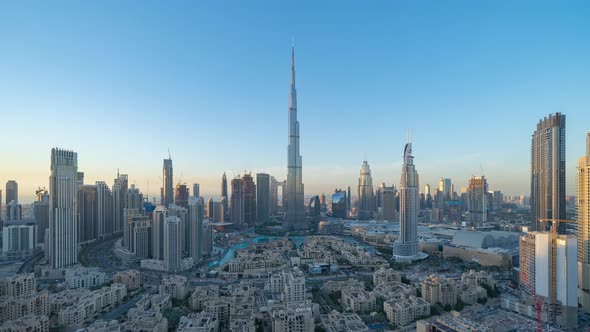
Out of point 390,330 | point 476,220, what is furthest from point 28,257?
point 476,220

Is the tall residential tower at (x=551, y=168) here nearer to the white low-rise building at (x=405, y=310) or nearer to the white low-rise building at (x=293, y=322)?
the white low-rise building at (x=405, y=310)

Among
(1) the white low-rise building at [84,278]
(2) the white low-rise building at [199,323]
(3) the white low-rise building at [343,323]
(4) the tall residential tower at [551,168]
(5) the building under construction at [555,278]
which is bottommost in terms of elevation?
(1) the white low-rise building at [84,278]

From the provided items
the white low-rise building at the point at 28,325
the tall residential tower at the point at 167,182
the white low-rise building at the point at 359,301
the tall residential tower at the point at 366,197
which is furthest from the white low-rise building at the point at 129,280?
the tall residential tower at the point at 366,197

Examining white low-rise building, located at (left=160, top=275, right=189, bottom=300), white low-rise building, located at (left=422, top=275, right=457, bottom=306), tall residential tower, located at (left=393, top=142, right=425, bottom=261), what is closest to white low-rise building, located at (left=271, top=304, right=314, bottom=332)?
white low-rise building, located at (left=422, top=275, right=457, bottom=306)

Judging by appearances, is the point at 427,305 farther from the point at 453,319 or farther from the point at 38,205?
the point at 38,205

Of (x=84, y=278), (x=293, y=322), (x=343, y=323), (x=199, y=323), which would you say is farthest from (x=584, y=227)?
(x=84, y=278)

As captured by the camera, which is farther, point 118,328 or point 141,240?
point 141,240

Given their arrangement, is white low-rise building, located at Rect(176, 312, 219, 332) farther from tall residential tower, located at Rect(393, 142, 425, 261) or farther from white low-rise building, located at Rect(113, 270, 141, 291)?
tall residential tower, located at Rect(393, 142, 425, 261)

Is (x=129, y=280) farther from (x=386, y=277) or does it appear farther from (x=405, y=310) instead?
(x=405, y=310)
